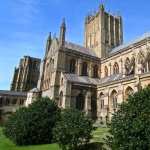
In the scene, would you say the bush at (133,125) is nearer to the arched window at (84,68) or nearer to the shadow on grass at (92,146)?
the shadow on grass at (92,146)

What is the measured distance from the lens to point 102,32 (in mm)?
57438

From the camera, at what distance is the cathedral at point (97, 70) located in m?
38.8

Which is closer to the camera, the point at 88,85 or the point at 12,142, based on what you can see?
the point at 12,142

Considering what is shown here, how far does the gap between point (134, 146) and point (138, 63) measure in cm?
2718

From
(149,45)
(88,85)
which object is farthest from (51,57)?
(149,45)

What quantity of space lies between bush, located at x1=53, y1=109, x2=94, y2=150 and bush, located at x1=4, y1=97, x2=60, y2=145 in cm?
515

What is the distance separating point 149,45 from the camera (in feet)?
133

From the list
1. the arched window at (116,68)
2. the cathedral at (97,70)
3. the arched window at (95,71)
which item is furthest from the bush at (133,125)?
the arched window at (95,71)

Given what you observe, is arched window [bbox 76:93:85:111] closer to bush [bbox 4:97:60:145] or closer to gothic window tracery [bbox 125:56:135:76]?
gothic window tracery [bbox 125:56:135:76]

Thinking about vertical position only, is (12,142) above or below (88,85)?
below

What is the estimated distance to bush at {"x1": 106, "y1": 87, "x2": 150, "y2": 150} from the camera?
1295cm

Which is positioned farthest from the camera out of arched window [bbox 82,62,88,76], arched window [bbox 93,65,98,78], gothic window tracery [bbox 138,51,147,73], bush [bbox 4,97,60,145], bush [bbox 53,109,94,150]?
arched window [bbox 93,65,98,78]

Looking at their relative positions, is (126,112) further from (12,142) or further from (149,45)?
(149,45)

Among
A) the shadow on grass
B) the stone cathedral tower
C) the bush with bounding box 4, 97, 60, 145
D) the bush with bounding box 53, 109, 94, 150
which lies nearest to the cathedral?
the stone cathedral tower
